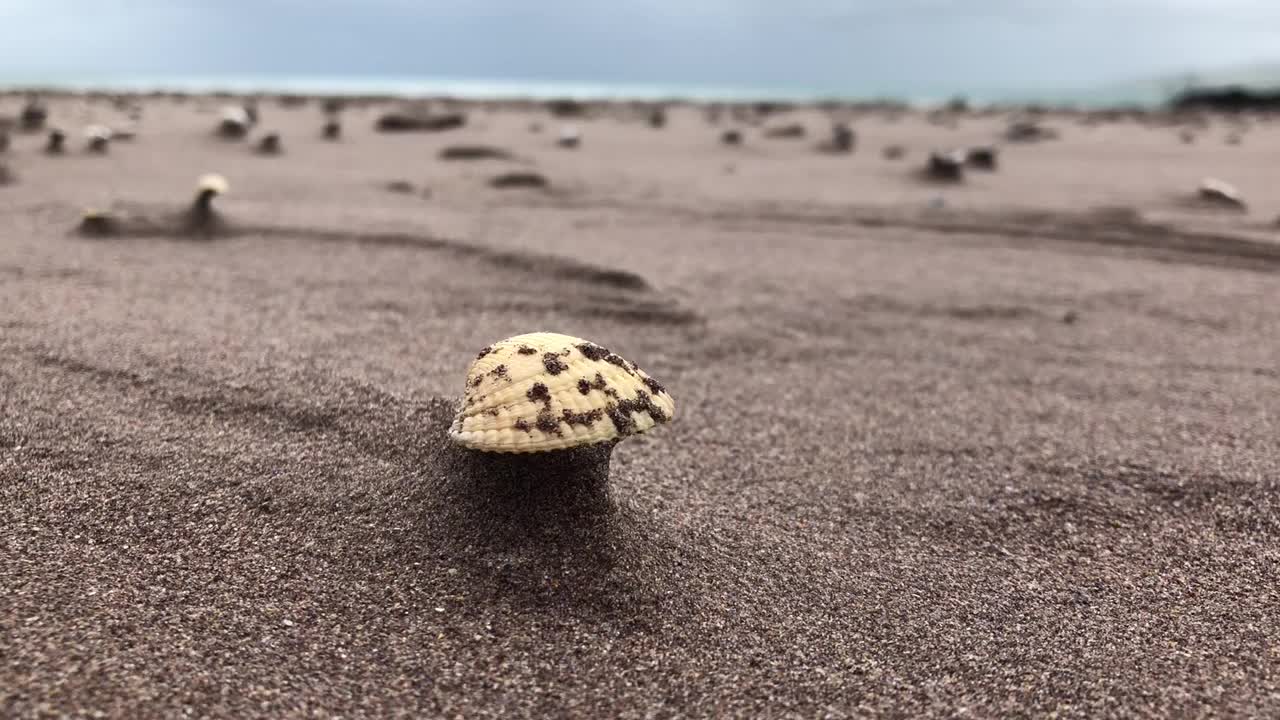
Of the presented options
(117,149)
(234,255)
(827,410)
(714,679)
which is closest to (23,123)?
(117,149)

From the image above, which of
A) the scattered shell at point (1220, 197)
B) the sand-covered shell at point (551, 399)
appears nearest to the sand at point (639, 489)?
the sand-covered shell at point (551, 399)

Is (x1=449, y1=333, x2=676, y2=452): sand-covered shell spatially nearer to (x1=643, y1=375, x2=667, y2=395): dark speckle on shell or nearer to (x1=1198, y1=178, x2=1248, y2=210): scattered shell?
(x1=643, y1=375, x2=667, y2=395): dark speckle on shell

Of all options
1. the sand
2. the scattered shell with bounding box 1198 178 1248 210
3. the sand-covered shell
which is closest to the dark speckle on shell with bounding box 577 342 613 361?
the sand-covered shell

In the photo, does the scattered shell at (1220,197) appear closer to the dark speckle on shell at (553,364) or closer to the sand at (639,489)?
the sand at (639,489)

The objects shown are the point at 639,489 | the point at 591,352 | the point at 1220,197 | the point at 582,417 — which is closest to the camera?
the point at 582,417

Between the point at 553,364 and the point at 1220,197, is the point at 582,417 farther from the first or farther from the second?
the point at 1220,197

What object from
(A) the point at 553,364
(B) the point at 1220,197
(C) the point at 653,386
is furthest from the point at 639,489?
(B) the point at 1220,197
